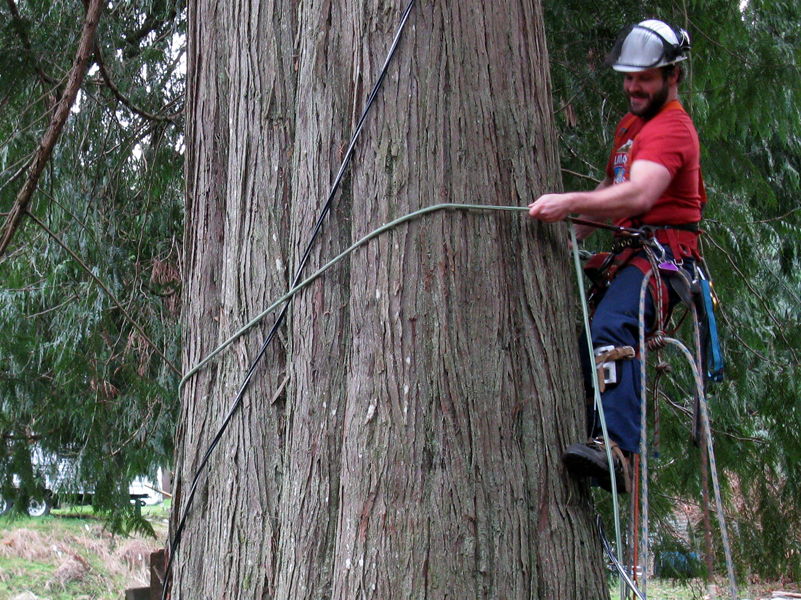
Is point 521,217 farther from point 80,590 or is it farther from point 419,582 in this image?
point 80,590

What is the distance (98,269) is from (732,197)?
432 cm

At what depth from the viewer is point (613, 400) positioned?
2842mm

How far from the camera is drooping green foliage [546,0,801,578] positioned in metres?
5.03

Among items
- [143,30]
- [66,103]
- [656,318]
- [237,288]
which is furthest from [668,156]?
[143,30]

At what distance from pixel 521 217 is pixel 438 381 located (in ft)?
1.86

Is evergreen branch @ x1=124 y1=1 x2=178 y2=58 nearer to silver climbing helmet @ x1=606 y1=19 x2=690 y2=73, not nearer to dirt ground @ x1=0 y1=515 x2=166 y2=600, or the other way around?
silver climbing helmet @ x1=606 y1=19 x2=690 y2=73

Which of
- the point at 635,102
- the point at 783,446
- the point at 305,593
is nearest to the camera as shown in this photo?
the point at 305,593

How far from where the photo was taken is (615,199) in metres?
2.72

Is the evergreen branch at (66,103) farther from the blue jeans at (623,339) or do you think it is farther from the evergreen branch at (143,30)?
the evergreen branch at (143,30)

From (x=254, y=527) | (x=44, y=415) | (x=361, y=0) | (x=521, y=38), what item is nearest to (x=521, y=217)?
(x=521, y=38)

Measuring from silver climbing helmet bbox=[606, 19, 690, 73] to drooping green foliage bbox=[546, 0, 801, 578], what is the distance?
125 cm

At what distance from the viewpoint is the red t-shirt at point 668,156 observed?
2922mm

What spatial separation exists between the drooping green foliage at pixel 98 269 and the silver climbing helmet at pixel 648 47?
3.29 m

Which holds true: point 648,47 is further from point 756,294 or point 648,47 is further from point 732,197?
point 732,197
